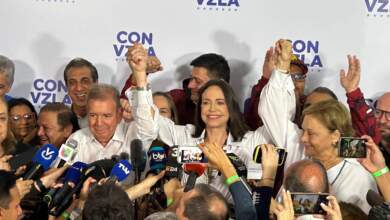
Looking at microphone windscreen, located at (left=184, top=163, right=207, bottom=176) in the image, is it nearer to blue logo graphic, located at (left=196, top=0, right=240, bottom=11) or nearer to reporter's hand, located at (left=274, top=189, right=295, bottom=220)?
reporter's hand, located at (left=274, top=189, right=295, bottom=220)

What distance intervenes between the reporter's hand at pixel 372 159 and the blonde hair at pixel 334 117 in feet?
0.85

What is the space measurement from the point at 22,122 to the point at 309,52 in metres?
1.97

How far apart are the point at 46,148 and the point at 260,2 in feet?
6.94

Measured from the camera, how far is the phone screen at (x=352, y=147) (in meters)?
3.17

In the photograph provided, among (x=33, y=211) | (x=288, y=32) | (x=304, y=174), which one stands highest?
(x=288, y=32)

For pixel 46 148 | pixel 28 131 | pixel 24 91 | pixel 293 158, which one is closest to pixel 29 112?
pixel 28 131

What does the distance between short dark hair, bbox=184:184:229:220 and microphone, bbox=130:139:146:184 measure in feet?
2.33

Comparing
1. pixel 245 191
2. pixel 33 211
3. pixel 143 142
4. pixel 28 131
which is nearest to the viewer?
pixel 245 191

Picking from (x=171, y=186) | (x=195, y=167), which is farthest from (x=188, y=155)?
(x=171, y=186)

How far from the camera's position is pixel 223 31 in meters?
4.96

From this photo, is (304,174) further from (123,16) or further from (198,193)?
(123,16)

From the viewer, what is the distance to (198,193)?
2.88 m

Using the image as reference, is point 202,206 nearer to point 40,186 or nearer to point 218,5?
point 40,186

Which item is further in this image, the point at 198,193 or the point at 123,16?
the point at 123,16
